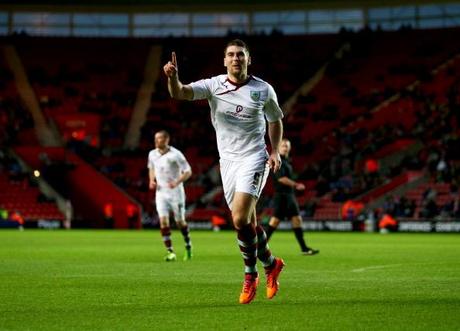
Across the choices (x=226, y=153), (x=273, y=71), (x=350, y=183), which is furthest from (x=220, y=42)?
(x=226, y=153)

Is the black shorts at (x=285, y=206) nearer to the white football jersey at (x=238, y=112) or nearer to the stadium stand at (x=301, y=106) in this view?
the white football jersey at (x=238, y=112)

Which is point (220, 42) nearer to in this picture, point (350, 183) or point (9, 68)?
point (9, 68)

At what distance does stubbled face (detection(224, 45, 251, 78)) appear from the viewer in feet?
33.4

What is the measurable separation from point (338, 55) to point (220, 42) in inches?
339

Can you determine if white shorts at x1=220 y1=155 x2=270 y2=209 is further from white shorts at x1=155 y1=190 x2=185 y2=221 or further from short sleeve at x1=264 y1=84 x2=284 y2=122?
white shorts at x1=155 y1=190 x2=185 y2=221

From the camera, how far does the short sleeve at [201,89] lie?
10.1m

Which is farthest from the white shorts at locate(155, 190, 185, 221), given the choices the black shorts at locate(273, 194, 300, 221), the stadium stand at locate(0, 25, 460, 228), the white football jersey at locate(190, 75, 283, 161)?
the stadium stand at locate(0, 25, 460, 228)

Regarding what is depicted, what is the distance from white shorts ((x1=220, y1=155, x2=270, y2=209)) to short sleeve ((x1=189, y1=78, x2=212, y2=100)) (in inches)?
32.0

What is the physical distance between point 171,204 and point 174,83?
9.50 meters

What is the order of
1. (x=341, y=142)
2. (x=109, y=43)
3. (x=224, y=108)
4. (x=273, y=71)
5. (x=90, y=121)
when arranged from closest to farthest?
(x=224, y=108) < (x=341, y=142) < (x=90, y=121) < (x=273, y=71) < (x=109, y=43)

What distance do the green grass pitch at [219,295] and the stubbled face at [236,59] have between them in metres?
2.62

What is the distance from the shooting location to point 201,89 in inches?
400

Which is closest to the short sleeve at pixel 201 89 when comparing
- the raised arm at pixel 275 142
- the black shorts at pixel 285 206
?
the raised arm at pixel 275 142

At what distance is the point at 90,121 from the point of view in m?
53.6
